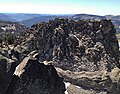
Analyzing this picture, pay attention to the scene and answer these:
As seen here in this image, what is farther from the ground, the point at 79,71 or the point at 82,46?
the point at 82,46

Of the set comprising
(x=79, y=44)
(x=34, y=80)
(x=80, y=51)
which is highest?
(x=34, y=80)

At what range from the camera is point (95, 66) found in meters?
80.2

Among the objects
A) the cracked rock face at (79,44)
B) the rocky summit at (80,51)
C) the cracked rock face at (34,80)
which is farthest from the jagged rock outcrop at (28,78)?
the cracked rock face at (79,44)

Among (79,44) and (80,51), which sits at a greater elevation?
(79,44)

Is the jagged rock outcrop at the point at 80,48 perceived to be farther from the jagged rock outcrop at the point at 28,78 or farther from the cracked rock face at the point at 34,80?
the jagged rock outcrop at the point at 28,78

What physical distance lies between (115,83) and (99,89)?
186 inches

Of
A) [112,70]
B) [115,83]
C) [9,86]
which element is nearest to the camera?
[9,86]

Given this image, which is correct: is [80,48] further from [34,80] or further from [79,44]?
[34,80]

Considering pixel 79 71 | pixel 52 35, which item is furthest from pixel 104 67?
pixel 52 35

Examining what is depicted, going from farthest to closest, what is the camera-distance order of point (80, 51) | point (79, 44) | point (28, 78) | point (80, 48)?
point (79, 44) → point (80, 48) → point (80, 51) → point (28, 78)

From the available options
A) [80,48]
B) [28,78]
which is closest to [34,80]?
[28,78]

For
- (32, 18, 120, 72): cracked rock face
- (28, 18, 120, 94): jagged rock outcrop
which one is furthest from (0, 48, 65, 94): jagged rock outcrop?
(32, 18, 120, 72): cracked rock face

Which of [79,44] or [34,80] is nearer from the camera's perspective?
[34,80]

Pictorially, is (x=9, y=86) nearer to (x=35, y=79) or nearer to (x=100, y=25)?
(x=35, y=79)
